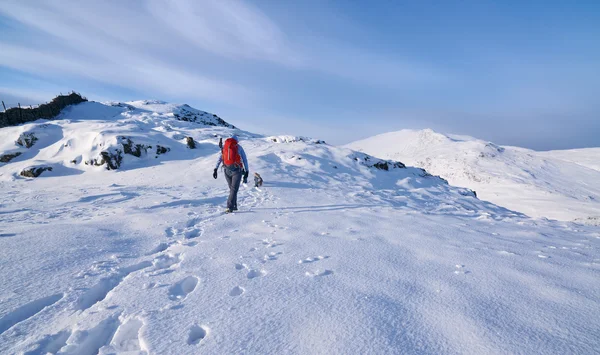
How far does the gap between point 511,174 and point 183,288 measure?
4622 cm

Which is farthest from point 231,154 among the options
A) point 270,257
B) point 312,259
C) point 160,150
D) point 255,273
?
point 160,150

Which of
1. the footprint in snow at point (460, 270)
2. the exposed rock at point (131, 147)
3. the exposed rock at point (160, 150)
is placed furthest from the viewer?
the exposed rock at point (160, 150)

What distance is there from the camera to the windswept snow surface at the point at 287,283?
6.46ft

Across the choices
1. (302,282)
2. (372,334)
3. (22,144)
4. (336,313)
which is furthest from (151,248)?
(22,144)

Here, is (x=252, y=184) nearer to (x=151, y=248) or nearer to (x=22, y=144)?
(x=151, y=248)

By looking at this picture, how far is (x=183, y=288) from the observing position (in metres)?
2.86

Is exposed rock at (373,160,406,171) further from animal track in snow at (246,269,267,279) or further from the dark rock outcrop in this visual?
the dark rock outcrop

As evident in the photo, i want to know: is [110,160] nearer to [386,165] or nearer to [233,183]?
[233,183]

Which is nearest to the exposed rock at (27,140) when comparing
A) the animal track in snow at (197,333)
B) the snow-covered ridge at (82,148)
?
the snow-covered ridge at (82,148)

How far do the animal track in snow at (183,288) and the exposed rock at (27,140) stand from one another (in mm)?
23088

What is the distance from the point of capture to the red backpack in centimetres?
686

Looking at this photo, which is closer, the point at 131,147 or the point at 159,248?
the point at 159,248

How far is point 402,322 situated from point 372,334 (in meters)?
0.34

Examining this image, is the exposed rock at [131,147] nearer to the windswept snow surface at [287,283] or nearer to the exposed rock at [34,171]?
the exposed rock at [34,171]
